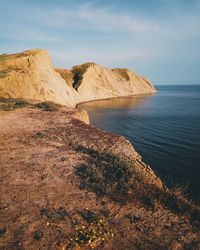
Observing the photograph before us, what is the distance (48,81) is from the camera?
4278 cm

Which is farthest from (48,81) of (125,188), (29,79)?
(125,188)

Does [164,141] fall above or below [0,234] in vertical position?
below

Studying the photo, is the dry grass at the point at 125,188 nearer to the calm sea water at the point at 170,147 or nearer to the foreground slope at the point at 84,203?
the foreground slope at the point at 84,203

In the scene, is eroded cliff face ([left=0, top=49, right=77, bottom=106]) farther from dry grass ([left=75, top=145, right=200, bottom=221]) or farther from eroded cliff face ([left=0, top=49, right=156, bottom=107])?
dry grass ([left=75, top=145, right=200, bottom=221])

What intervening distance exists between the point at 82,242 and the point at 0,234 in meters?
2.24

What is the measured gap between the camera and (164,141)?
72.0 feet

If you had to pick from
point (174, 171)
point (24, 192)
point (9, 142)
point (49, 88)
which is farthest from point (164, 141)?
point (49, 88)

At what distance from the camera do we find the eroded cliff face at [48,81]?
110 ft

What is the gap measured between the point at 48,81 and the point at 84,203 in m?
38.6

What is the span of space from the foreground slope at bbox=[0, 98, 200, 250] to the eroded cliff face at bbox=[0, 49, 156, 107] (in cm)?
2377

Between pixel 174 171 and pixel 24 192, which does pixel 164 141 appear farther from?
pixel 24 192

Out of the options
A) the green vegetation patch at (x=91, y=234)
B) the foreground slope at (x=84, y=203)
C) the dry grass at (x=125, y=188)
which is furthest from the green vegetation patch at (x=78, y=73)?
the green vegetation patch at (x=91, y=234)

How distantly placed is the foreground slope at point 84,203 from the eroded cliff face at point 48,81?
23771 millimetres

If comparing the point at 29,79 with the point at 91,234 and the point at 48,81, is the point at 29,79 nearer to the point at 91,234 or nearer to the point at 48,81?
the point at 48,81
